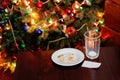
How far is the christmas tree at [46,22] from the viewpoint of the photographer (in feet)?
6.52

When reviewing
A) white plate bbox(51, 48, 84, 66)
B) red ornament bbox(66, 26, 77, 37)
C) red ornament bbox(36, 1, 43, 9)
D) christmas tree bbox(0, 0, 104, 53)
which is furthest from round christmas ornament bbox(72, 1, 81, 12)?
white plate bbox(51, 48, 84, 66)

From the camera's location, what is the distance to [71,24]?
209 cm

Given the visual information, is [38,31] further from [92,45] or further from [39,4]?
[92,45]

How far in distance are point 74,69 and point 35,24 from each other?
2.77 feet

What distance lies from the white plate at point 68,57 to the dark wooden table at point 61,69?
0.02 m

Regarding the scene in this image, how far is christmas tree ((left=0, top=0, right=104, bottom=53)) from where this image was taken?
199cm

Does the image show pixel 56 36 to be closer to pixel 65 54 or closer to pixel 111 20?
pixel 111 20

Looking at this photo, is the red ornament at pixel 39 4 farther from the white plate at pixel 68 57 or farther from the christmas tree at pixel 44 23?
the white plate at pixel 68 57

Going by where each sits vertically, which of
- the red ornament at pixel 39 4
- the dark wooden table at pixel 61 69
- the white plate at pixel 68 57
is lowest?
the dark wooden table at pixel 61 69

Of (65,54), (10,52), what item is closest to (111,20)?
(65,54)

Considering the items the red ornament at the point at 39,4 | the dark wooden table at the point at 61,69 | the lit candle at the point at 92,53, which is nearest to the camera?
the dark wooden table at the point at 61,69

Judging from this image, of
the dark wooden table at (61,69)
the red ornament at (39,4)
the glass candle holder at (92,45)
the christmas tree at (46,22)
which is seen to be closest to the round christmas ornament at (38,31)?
the christmas tree at (46,22)

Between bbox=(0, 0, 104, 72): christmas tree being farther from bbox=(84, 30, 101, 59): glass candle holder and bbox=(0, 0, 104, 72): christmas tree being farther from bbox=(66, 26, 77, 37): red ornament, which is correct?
bbox=(84, 30, 101, 59): glass candle holder

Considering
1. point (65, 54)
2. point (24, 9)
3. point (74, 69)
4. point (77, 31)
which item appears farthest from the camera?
point (77, 31)
